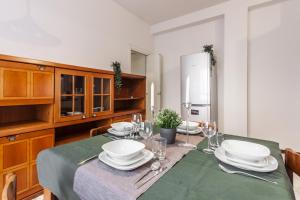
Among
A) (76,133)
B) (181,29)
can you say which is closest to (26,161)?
(76,133)

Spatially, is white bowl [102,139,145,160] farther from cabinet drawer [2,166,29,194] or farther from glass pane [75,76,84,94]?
glass pane [75,76,84,94]

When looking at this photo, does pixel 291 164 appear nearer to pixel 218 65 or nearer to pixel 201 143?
pixel 201 143

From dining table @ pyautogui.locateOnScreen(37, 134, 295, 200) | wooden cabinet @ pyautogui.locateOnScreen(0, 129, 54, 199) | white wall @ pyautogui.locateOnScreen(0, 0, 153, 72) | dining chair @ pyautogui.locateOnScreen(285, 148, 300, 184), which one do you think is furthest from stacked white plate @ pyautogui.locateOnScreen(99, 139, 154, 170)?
white wall @ pyautogui.locateOnScreen(0, 0, 153, 72)

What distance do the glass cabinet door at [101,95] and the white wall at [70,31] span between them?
52cm

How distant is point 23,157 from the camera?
1.41 metres

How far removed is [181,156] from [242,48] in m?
2.60

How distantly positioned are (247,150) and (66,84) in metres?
1.79

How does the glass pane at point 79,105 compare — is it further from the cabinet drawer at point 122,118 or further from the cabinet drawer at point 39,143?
the cabinet drawer at point 122,118

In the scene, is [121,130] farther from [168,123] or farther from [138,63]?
[138,63]

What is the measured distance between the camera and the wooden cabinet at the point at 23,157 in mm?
1301

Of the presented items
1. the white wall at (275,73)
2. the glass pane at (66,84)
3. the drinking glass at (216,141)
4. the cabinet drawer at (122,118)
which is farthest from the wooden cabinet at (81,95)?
the white wall at (275,73)

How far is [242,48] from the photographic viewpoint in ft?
8.96

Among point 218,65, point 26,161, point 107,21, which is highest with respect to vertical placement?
point 107,21

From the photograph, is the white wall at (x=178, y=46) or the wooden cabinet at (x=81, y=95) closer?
the wooden cabinet at (x=81, y=95)
